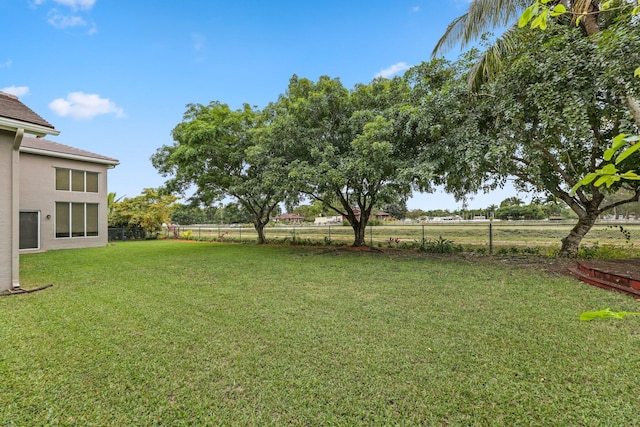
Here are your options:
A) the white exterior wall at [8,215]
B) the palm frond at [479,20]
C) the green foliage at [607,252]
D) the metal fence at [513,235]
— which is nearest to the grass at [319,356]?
the white exterior wall at [8,215]

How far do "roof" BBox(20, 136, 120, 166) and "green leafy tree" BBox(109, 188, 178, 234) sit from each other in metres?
4.84

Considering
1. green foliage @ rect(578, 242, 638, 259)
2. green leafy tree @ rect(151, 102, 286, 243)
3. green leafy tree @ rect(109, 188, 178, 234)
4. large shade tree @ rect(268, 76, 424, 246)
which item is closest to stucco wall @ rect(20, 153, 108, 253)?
green leafy tree @ rect(151, 102, 286, 243)

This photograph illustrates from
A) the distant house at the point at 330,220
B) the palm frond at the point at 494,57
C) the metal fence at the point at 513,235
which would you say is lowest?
the metal fence at the point at 513,235

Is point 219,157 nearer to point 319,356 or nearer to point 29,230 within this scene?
point 29,230

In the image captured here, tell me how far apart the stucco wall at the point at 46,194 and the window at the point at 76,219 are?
0.64 feet

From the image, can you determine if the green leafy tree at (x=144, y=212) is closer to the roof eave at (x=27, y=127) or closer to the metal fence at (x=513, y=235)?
the metal fence at (x=513, y=235)

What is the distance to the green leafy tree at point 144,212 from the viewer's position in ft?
61.2

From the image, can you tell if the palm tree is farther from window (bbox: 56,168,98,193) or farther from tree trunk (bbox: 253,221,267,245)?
window (bbox: 56,168,98,193)

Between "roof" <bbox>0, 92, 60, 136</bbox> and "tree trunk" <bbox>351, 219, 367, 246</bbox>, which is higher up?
"roof" <bbox>0, 92, 60, 136</bbox>

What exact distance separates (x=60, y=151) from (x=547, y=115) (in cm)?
1650

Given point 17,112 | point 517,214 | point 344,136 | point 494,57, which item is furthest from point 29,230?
point 517,214

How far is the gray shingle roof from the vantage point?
514 centimetres

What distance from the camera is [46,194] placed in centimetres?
1205

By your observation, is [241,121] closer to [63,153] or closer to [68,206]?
[63,153]
